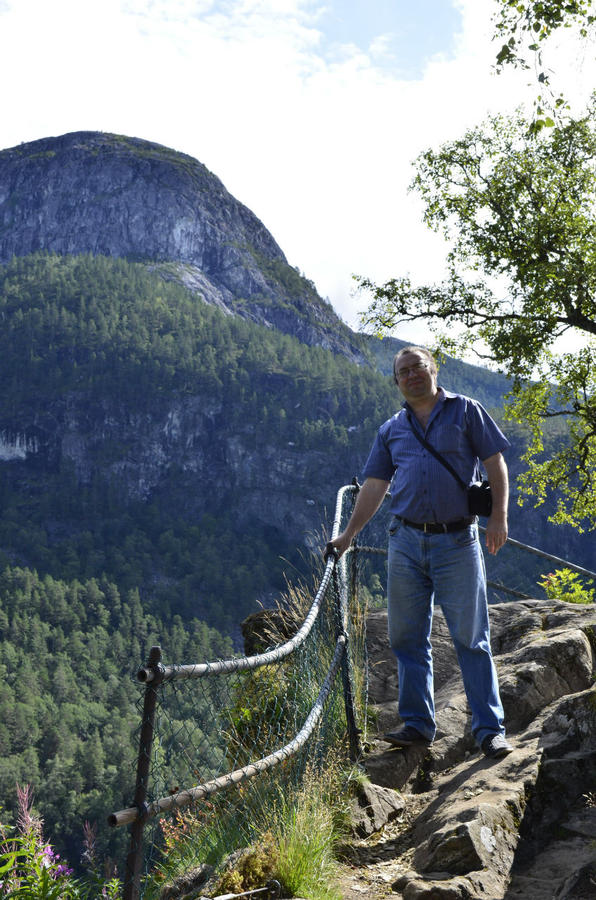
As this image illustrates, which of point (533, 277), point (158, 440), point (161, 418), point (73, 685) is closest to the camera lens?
point (533, 277)

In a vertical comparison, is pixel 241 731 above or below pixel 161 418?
below

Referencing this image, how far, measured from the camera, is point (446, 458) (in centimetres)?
368

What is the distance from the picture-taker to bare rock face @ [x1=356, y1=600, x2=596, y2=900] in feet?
8.57

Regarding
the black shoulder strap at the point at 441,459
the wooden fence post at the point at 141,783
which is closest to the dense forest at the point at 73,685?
the black shoulder strap at the point at 441,459

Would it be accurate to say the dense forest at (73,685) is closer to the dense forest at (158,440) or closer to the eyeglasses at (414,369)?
the dense forest at (158,440)

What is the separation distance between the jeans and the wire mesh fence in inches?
11.9

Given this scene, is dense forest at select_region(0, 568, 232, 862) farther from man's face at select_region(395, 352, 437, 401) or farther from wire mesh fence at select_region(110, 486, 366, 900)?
man's face at select_region(395, 352, 437, 401)

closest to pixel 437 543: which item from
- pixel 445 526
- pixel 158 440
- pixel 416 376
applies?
pixel 445 526

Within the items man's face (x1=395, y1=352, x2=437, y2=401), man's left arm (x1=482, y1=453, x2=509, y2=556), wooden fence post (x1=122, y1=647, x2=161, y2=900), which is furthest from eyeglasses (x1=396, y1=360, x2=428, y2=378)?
wooden fence post (x1=122, y1=647, x2=161, y2=900)

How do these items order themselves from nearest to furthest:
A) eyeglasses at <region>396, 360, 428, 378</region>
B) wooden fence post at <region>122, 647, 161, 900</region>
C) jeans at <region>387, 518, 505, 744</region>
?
wooden fence post at <region>122, 647, 161, 900</region>
jeans at <region>387, 518, 505, 744</region>
eyeglasses at <region>396, 360, 428, 378</region>

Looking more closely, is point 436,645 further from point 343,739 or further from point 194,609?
point 194,609

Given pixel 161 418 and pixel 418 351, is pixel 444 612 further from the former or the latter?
pixel 161 418

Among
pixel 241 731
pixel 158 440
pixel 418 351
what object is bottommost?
pixel 241 731

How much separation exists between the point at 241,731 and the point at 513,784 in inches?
57.4
